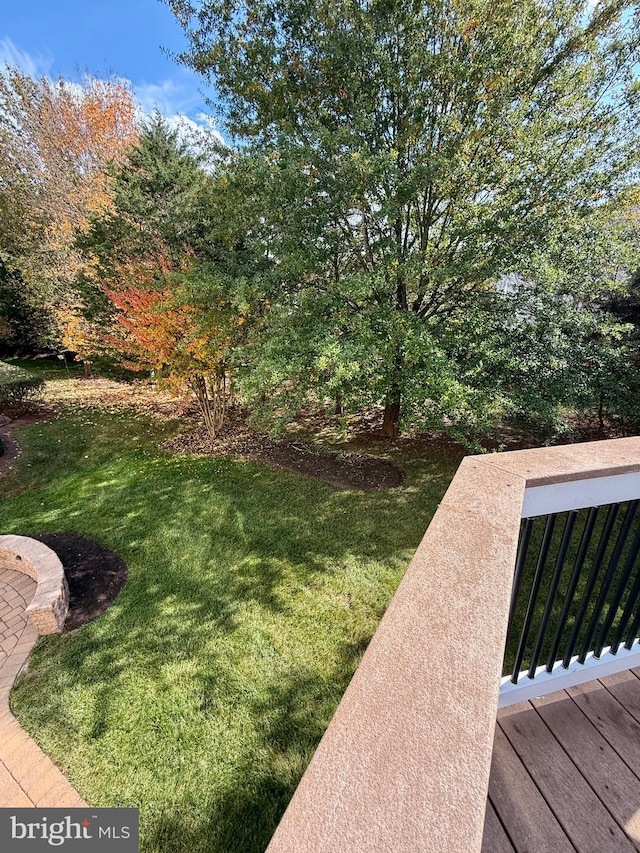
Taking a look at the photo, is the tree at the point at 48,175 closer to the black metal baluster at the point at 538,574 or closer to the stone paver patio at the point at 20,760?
the stone paver patio at the point at 20,760

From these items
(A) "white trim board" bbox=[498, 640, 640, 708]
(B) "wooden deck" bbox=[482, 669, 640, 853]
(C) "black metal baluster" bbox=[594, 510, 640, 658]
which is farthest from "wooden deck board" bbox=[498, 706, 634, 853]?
(C) "black metal baluster" bbox=[594, 510, 640, 658]

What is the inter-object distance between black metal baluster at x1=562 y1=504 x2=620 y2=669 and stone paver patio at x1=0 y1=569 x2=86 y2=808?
309 centimetres

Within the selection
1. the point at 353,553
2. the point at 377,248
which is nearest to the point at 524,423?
the point at 377,248

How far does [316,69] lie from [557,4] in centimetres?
329

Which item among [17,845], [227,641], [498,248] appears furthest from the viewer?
[498,248]

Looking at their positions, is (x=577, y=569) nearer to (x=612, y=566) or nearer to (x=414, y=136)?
(x=612, y=566)

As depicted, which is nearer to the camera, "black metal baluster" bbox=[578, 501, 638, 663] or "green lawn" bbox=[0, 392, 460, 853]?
"black metal baluster" bbox=[578, 501, 638, 663]

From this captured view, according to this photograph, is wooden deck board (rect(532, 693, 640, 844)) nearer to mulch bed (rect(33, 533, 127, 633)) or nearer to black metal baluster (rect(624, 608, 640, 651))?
black metal baluster (rect(624, 608, 640, 651))

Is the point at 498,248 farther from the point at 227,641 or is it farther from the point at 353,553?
the point at 227,641

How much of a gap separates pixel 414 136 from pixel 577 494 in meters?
5.73

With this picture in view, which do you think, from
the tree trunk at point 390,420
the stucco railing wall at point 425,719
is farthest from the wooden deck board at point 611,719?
the tree trunk at point 390,420

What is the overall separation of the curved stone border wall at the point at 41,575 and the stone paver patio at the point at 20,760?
260 mm

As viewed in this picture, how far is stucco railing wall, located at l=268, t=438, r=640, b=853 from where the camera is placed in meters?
0.66

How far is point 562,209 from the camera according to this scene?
5.06 metres
